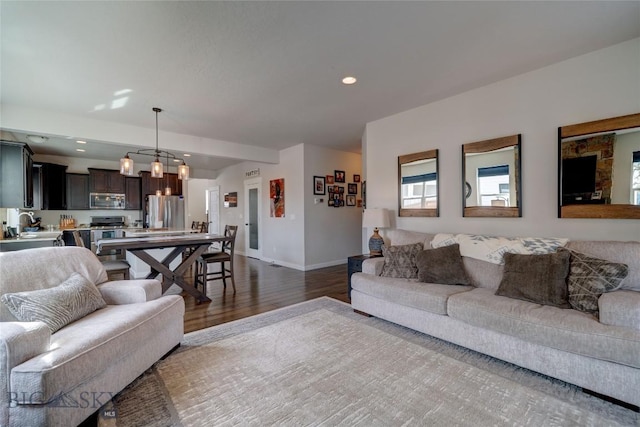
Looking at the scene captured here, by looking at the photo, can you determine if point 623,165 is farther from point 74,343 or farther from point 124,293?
point 124,293

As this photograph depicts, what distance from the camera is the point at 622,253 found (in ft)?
7.24

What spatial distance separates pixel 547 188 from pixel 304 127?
3421mm

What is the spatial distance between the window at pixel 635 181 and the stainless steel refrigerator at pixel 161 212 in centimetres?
826

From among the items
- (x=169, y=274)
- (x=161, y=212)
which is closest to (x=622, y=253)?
(x=169, y=274)

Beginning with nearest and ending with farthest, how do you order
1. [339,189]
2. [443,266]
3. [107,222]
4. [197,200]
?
[443,266], [339,189], [107,222], [197,200]

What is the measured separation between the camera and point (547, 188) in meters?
2.89

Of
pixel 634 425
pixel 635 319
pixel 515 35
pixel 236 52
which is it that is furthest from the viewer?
pixel 236 52

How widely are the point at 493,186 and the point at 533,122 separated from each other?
0.74m

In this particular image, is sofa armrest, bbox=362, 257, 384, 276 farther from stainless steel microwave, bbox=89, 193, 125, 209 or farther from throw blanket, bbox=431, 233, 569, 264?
stainless steel microwave, bbox=89, 193, 125, 209

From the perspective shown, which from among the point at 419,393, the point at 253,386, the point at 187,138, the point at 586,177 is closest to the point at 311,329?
the point at 253,386

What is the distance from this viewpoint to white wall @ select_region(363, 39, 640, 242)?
2531 millimetres

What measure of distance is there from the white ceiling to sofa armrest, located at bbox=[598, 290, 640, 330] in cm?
204

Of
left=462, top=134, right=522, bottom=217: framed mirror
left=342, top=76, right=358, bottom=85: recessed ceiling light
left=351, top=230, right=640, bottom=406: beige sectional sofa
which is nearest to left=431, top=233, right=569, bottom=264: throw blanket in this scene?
left=351, top=230, right=640, bottom=406: beige sectional sofa

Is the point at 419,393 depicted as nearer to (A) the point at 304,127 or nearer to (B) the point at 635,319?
(B) the point at 635,319
